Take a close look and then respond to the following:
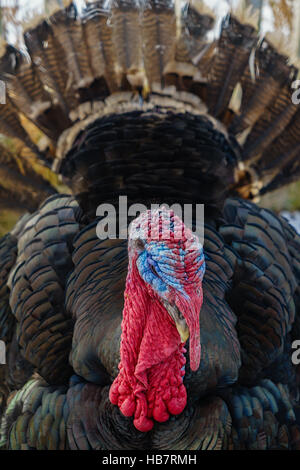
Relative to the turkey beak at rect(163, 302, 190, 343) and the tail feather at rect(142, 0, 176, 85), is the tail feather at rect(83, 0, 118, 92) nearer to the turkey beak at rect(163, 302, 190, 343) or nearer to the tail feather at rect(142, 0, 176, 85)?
the tail feather at rect(142, 0, 176, 85)

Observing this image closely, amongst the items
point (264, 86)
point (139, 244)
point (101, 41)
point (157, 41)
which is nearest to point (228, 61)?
point (264, 86)

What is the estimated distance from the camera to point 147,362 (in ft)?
5.45

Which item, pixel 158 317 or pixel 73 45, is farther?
pixel 73 45

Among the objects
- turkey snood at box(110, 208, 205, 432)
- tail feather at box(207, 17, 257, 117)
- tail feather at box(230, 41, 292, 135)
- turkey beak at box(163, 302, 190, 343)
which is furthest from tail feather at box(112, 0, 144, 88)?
Result: turkey beak at box(163, 302, 190, 343)

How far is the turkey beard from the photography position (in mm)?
1638

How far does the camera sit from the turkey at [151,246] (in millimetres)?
1676

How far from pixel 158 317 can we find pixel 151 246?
25 centimetres

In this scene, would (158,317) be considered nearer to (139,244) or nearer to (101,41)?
(139,244)

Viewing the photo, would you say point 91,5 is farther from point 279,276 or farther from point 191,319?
point 191,319
